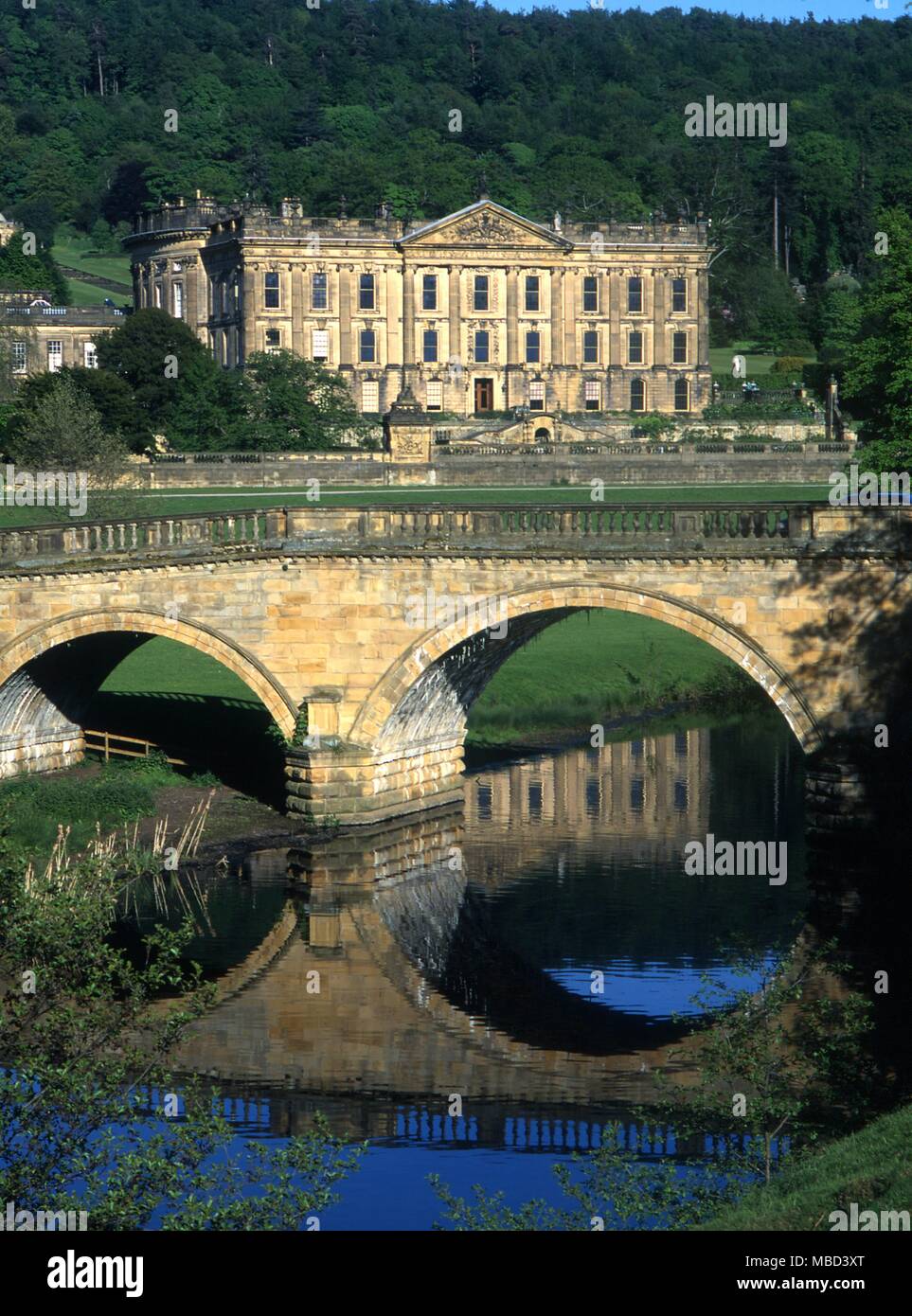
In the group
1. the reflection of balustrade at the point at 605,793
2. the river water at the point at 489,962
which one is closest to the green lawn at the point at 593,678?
the reflection of balustrade at the point at 605,793

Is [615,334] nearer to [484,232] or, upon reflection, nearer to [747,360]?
[484,232]

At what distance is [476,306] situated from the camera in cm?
14225

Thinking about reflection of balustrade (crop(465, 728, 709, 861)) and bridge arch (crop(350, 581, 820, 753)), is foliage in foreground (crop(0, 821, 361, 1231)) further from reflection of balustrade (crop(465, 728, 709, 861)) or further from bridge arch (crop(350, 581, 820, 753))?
reflection of balustrade (crop(465, 728, 709, 861))

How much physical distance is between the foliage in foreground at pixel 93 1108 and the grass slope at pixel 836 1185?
4157mm

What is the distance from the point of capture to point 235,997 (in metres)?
33.4

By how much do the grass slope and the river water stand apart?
359 cm

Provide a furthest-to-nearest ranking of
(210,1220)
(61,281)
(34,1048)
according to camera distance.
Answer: (61,281) < (34,1048) < (210,1220)

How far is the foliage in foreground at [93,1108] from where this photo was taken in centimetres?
2098

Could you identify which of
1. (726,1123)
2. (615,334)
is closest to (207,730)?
(726,1123)

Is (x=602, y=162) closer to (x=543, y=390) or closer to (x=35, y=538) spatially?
(x=543, y=390)

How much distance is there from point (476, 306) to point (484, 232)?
15.5 ft

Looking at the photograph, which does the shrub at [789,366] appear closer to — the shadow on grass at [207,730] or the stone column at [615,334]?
the stone column at [615,334]
